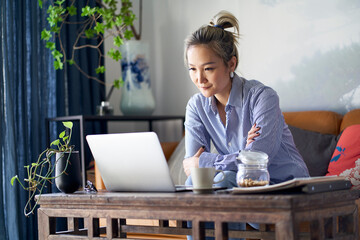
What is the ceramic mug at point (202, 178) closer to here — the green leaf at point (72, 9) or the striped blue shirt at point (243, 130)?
the striped blue shirt at point (243, 130)

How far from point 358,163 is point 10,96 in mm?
1897

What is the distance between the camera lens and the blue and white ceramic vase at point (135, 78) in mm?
3662

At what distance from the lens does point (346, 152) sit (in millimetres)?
2611

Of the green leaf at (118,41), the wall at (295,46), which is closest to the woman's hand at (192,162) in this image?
the wall at (295,46)

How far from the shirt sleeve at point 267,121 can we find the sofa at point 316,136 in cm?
70

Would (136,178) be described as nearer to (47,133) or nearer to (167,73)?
(47,133)

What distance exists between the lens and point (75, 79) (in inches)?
145

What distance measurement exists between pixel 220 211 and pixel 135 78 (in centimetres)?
235

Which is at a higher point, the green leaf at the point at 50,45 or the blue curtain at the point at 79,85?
the green leaf at the point at 50,45

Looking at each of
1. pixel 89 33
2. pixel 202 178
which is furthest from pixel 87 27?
pixel 202 178

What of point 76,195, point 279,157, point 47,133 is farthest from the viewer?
point 47,133

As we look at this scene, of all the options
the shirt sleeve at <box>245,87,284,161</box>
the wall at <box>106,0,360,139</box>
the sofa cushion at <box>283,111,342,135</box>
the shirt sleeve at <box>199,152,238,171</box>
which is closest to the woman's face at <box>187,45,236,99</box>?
the shirt sleeve at <box>245,87,284,161</box>

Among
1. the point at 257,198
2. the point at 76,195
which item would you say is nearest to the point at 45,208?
the point at 76,195

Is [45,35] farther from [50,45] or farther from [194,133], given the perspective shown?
[194,133]
